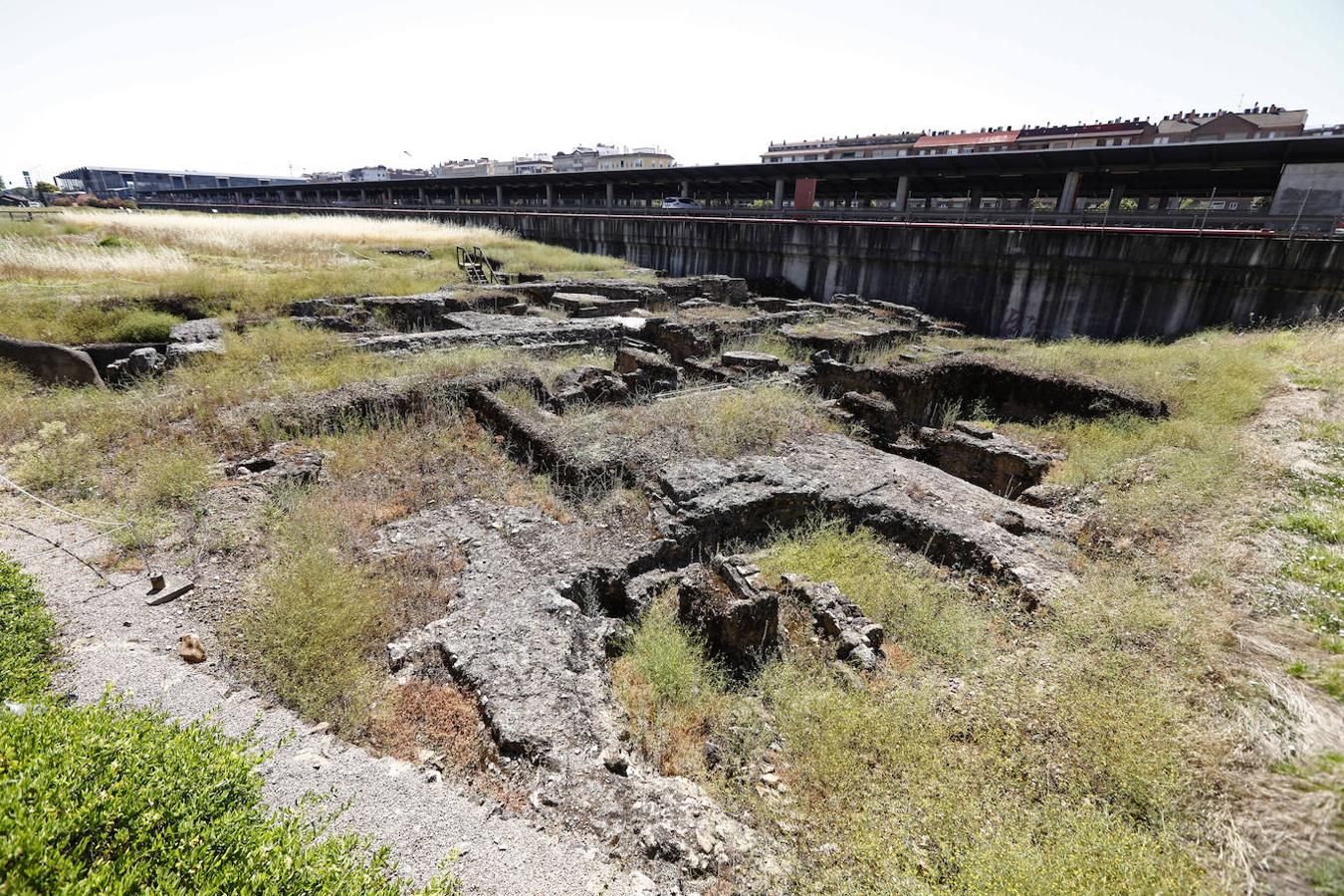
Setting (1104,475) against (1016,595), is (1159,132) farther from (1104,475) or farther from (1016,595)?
(1016,595)

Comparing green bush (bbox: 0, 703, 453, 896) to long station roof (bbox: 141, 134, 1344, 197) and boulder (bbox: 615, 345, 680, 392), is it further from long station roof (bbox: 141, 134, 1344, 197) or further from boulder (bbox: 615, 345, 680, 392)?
long station roof (bbox: 141, 134, 1344, 197)

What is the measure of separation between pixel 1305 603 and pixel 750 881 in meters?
3.87

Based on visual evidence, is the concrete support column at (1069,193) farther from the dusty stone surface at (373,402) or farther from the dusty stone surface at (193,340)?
the dusty stone surface at (193,340)

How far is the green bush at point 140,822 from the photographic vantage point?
5.32ft

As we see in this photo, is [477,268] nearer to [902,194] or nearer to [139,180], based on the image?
[902,194]

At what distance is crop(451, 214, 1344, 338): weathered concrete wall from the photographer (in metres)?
11.2

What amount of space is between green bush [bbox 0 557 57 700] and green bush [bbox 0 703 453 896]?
2.79 feet

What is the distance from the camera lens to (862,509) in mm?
5766

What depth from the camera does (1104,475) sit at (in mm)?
6660

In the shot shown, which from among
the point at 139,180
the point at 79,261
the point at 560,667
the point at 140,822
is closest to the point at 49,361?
the point at 79,261

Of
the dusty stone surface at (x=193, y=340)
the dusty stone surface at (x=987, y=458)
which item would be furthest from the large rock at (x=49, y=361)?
the dusty stone surface at (x=987, y=458)

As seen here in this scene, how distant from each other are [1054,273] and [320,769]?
1632 centimetres

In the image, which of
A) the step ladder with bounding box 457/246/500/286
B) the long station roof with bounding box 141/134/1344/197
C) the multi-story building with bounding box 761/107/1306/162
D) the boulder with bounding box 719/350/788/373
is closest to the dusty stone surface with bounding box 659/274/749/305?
the step ladder with bounding box 457/246/500/286

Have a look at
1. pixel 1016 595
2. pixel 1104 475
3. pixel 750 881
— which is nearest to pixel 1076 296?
pixel 1104 475
